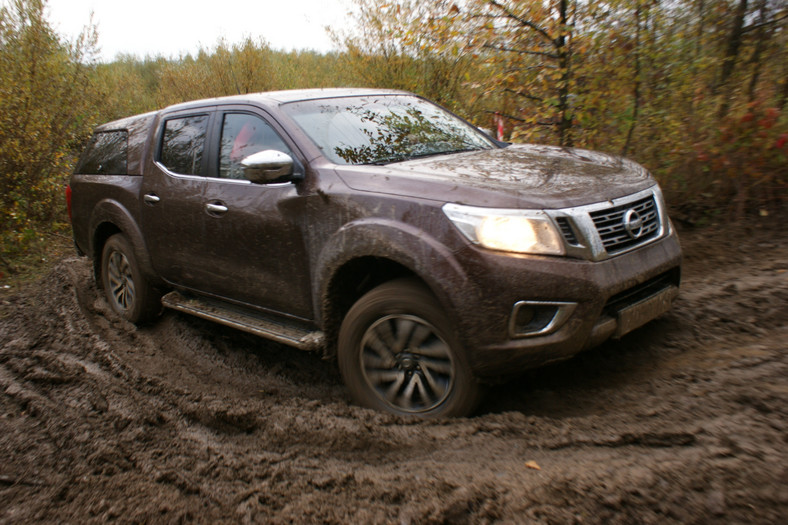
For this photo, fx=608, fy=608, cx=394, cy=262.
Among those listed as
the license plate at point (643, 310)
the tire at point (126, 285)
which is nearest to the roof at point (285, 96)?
the tire at point (126, 285)

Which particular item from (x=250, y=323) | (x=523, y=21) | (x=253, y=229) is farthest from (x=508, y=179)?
(x=523, y=21)

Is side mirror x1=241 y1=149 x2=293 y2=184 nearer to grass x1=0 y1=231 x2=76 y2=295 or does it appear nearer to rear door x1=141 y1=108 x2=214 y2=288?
rear door x1=141 y1=108 x2=214 y2=288

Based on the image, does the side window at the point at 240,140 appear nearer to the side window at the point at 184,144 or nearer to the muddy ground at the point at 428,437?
the side window at the point at 184,144

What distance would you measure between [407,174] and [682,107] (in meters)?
4.06

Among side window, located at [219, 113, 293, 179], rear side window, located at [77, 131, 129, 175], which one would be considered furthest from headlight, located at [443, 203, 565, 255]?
A: rear side window, located at [77, 131, 129, 175]

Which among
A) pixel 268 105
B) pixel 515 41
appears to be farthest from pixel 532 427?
pixel 515 41

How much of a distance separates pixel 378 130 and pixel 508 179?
114 centimetres

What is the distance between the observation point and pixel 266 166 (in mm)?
3260

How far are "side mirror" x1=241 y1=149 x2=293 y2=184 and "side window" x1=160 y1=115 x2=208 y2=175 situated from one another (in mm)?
1104

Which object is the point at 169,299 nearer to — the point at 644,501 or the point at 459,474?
the point at 459,474

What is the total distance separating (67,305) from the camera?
5543 mm

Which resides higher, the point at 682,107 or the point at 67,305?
the point at 682,107

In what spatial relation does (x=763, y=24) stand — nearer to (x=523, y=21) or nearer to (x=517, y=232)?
(x=523, y=21)

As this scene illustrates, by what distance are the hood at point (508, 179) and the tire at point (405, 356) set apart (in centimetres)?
51
